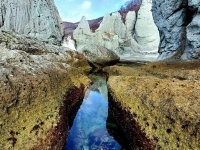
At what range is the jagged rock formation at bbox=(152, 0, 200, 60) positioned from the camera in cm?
904

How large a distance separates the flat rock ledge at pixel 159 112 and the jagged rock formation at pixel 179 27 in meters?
4.63

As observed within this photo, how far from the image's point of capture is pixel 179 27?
11133mm

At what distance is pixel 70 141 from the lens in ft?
18.7

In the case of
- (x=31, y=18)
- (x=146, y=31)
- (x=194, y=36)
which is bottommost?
(x=194, y=36)

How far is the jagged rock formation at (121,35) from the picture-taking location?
119ft

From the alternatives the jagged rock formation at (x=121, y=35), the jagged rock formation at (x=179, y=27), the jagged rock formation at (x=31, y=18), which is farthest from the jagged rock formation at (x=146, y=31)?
the jagged rock formation at (x=179, y=27)

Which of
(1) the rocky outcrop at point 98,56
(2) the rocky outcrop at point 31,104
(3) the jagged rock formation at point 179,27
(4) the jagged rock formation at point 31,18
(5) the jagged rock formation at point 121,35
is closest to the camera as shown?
(2) the rocky outcrop at point 31,104

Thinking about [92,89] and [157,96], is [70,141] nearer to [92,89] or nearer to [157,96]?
[157,96]

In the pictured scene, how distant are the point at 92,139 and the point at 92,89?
5313 mm

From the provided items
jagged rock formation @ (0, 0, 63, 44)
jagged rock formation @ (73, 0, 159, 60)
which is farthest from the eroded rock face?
jagged rock formation @ (73, 0, 159, 60)

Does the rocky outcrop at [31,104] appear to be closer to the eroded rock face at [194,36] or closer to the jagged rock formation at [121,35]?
the eroded rock face at [194,36]

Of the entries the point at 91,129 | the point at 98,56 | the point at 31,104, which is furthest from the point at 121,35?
the point at 31,104

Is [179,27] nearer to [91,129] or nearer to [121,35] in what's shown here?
[91,129]

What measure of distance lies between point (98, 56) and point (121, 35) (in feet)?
60.8
